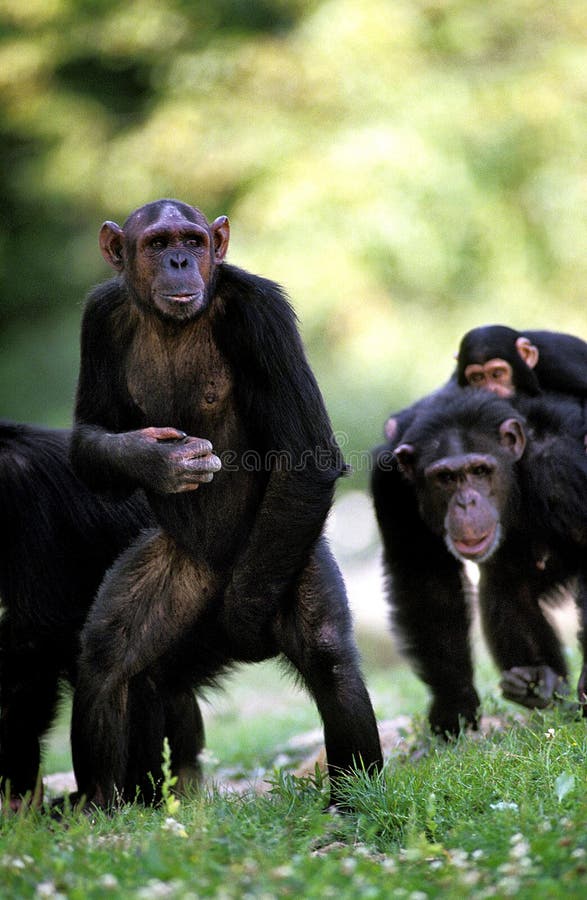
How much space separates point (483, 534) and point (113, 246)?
219 centimetres

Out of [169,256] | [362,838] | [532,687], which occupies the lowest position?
[362,838]

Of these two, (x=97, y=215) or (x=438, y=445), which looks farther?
(x=97, y=215)

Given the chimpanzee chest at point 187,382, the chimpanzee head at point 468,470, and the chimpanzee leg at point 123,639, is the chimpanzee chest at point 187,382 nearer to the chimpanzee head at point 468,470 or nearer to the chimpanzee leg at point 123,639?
the chimpanzee leg at point 123,639

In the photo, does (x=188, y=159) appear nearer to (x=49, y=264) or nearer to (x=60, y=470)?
(x=49, y=264)

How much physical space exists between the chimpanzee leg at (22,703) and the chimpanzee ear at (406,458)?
1.88 meters

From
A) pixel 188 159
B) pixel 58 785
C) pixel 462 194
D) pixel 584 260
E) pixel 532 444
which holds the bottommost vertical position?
pixel 58 785

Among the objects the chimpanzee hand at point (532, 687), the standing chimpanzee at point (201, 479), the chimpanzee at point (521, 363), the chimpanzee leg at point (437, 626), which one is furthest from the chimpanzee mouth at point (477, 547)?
the standing chimpanzee at point (201, 479)

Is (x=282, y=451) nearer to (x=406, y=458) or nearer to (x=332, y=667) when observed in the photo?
(x=332, y=667)

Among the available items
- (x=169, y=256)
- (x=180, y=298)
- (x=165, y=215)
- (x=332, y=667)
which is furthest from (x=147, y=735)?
(x=165, y=215)

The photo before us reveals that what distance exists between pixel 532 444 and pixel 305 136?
26.2 ft

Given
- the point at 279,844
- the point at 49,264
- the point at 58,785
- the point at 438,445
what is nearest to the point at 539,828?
the point at 279,844

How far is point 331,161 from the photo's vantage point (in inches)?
494

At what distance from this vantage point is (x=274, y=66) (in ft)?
44.1

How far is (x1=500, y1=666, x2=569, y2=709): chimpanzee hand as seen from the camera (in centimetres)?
595
